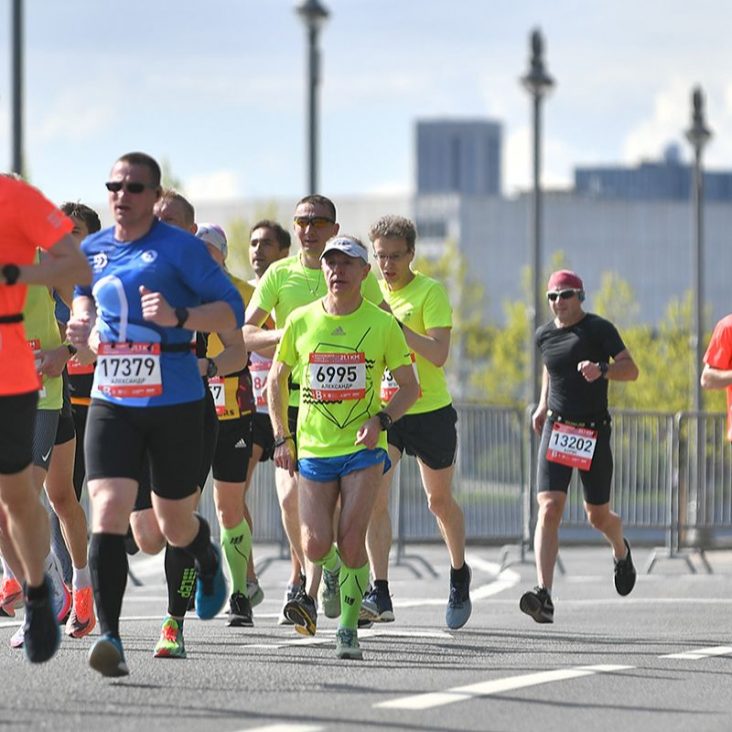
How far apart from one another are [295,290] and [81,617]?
85.4 inches

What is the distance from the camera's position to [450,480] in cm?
1267

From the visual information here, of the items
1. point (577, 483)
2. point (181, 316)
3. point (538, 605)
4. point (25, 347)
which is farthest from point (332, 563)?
point (577, 483)

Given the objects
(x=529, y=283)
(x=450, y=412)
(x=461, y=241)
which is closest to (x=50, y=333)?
(x=450, y=412)

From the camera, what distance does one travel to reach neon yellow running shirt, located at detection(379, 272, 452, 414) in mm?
12195

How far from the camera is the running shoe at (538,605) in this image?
41.5ft

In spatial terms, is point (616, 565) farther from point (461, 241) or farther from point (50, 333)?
point (461, 241)

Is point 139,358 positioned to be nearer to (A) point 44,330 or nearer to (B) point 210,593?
(B) point 210,593

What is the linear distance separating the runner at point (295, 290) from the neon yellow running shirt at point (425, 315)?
0.58 metres

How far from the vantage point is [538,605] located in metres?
12.7

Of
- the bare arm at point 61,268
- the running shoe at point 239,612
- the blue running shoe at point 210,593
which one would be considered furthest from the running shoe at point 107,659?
the running shoe at point 239,612

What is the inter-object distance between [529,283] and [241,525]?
5601 cm

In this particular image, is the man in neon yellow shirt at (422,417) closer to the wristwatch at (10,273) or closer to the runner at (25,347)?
the runner at (25,347)

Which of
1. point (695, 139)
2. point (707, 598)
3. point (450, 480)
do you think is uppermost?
point (695, 139)

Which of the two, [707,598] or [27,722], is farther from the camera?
[707,598]
